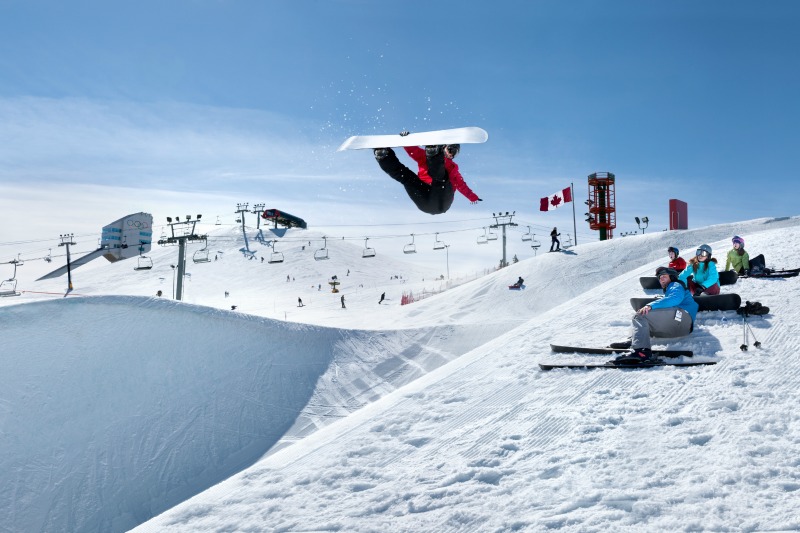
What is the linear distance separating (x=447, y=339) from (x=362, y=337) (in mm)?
3391

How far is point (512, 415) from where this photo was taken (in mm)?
7777

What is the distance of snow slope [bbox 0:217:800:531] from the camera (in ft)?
18.8

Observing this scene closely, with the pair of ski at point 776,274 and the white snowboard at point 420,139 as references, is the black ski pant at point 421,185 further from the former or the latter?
the pair of ski at point 776,274

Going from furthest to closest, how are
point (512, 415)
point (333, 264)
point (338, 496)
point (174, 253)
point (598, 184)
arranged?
1. point (174, 253)
2. point (333, 264)
3. point (598, 184)
4. point (512, 415)
5. point (338, 496)

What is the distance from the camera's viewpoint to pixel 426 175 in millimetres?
8883

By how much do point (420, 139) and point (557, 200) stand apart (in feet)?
90.4

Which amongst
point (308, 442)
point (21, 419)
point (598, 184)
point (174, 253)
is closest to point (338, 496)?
point (308, 442)

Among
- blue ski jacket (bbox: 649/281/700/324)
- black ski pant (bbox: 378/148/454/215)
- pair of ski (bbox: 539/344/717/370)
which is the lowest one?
pair of ski (bbox: 539/344/717/370)

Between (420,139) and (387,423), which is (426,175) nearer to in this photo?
(420,139)

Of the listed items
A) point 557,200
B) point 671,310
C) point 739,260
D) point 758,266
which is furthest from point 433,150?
point 557,200

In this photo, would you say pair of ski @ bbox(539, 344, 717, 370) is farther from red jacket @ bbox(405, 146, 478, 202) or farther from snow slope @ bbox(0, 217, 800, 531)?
red jacket @ bbox(405, 146, 478, 202)

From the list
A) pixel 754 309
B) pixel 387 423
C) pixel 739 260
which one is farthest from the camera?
pixel 739 260

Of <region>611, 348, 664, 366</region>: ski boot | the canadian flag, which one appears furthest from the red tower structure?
<region>611, 348, 664, 366</region>: ski boot

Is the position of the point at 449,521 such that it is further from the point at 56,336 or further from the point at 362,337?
the point at 362,337
